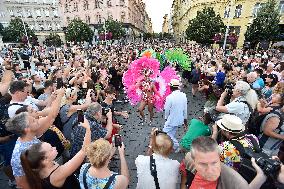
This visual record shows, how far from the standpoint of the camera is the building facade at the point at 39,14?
184 feet

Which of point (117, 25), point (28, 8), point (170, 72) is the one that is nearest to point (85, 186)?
point (170, 72)

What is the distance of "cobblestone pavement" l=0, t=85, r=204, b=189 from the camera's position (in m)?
5.36

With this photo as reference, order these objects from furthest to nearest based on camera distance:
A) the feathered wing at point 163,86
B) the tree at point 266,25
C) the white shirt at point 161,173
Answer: the tree at point 266,25 → the feathered wing at point 163,86 → the white shirt at point 161,173

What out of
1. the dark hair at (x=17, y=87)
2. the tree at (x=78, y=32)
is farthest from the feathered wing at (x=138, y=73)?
the tree at (x=78, y=32)

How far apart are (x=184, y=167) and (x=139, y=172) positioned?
554 mm

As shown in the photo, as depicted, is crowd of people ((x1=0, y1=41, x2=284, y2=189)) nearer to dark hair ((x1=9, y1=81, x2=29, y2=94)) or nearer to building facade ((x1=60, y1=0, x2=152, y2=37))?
dark hair ((x1=9, y1=81, x2=29, y2=94))

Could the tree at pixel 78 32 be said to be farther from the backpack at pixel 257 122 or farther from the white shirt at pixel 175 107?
the backpack at pixel 257 122

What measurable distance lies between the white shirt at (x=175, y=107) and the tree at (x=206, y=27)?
81.1 ft

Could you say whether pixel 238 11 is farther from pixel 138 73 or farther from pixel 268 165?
pixel 268 165

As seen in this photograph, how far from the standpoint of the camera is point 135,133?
283 inches

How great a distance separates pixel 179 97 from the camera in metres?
5.41

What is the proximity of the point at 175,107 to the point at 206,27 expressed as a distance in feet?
82.0

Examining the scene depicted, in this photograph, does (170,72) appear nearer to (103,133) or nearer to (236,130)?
(103,133)

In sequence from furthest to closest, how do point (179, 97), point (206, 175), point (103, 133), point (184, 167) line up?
1. point (179, 97)
2. point (103, 133)
3. point (184, 167)
4. point (206, 175)
